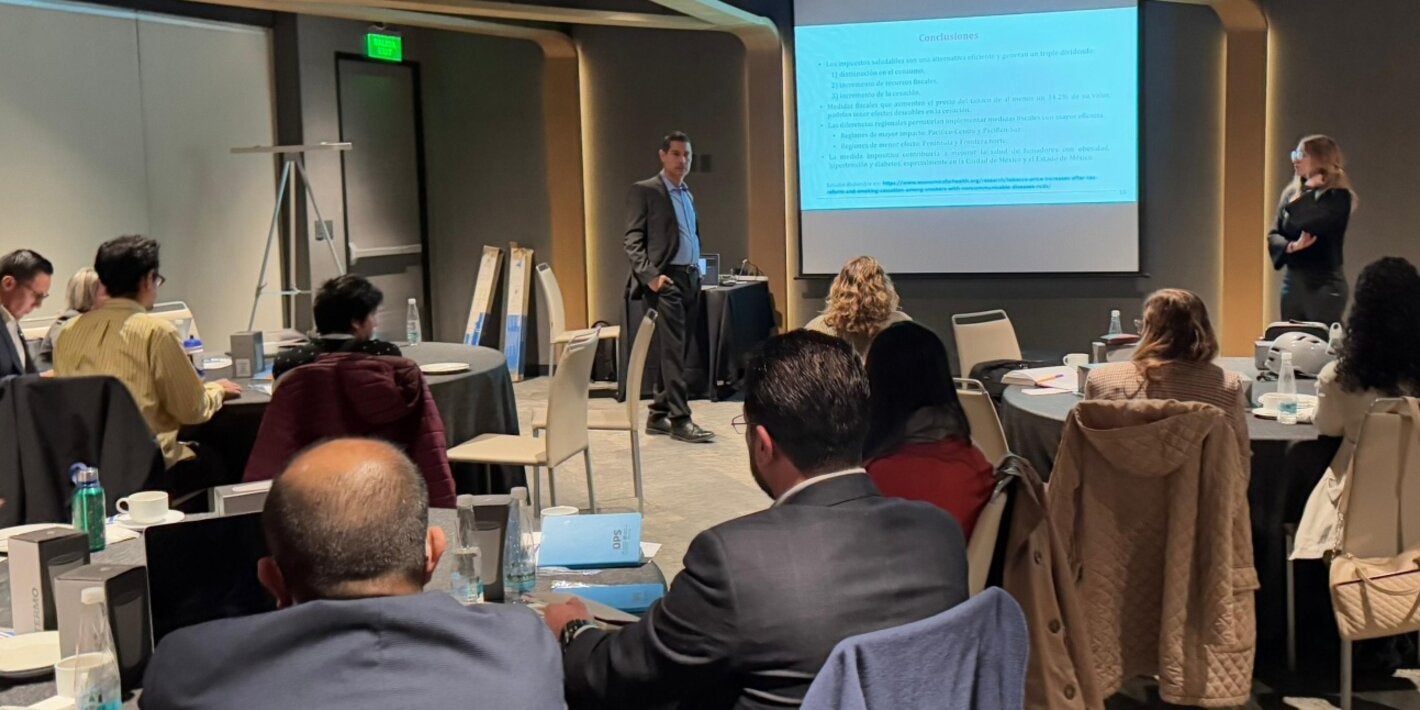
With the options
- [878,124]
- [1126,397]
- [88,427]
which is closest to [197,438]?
[88,427]

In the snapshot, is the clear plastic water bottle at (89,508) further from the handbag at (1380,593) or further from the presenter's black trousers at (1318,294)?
the presenter's black trousers at (1318,294)

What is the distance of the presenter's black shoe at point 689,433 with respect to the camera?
23.9 feet

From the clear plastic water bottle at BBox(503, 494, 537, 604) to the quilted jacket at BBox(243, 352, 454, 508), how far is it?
148cm

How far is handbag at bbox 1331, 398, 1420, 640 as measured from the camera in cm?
334

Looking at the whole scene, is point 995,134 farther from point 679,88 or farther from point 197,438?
point 197,438

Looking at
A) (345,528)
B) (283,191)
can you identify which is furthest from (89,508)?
(283,191)

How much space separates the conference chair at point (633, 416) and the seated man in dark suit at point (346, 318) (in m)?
1.45

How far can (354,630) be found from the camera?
145 cm

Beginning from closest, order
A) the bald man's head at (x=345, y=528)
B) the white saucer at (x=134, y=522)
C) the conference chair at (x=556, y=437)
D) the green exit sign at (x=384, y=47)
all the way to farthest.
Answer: the bald man's head at (x=345, y=528), the white saucer at (x=134, y=522), the conference chair at (x=556, y=437), the green exit sign at (x=384, y=47)

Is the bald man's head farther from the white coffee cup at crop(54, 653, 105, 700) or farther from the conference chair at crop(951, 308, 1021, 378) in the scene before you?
the conference chair at crop(951, 308, 1021, 378)

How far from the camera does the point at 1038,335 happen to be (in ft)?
27.8

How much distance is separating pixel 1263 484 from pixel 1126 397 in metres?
0.46


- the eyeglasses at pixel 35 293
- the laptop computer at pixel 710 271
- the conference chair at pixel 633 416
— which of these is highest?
the eyeglasses at pixel 35 293

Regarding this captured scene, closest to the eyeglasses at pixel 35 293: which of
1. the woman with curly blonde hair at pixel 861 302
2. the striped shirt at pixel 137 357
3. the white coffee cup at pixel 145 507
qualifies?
the striped shirt at pixel 137 357
